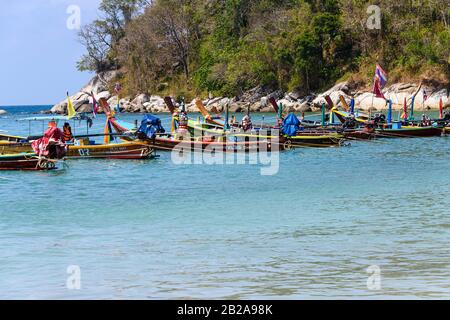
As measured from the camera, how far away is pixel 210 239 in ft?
57.6

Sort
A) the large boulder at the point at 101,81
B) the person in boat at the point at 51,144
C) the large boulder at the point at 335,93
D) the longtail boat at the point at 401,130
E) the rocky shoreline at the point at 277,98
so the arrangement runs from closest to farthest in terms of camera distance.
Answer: the person in boat at the point at 51,144 → the longtail boat at the point at 401,130 → the rocky shoreline at the point at 277,98 → the large boulder at the point at 335,93 → the large boulder at the point at 101,81

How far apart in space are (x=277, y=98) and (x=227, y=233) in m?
74.6

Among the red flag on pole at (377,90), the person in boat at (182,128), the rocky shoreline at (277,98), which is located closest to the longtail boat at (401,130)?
the red flag on pole at (377,90)

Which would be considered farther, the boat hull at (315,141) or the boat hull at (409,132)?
the boat hull at (409,132)

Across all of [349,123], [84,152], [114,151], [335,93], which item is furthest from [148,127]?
[335,93]

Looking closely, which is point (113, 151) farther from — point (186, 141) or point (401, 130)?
point (401, 130)

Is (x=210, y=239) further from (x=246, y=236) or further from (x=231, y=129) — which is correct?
(x=231, y=129)

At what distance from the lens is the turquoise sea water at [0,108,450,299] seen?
1325 centimetres

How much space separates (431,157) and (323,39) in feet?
176

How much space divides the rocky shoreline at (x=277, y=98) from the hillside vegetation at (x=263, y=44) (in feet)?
4.43

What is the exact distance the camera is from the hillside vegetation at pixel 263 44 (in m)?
84.0

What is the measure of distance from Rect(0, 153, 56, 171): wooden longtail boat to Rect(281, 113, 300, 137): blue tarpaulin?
490 inches

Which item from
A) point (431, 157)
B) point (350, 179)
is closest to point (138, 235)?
point (350, 179)

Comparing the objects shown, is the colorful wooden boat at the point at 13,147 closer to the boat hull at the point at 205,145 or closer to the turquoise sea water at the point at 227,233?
the turquoise sea water at the point at 227,233
